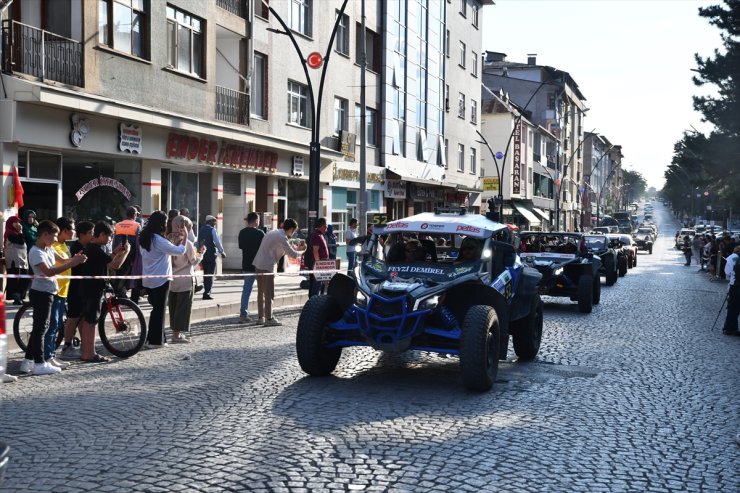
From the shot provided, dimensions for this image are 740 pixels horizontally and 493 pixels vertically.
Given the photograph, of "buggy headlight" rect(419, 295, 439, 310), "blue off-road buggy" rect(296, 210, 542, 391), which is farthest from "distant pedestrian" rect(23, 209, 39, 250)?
"buggy headlight" rect(419, 295, 439, 310)

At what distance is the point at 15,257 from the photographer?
1426 cm

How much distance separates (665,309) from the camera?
58.2 feet

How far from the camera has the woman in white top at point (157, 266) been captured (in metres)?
10.5

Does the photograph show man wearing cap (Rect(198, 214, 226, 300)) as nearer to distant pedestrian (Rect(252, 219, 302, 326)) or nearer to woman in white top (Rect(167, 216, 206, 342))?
distant pedestrian (Rect(252, 219, 302, 326))

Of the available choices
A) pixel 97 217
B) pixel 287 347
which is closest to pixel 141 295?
pixel 97 217

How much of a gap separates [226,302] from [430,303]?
7.94m

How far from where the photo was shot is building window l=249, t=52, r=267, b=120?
24906 millimetres

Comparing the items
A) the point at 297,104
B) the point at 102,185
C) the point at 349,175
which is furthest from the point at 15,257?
the point at 349,175

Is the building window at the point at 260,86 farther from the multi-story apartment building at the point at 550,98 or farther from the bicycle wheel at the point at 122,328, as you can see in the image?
the multi-story apartment building at the point at 550,98

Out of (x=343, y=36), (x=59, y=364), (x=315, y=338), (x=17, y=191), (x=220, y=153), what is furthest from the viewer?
(x=343, y=36)

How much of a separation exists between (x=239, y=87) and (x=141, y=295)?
10113mm

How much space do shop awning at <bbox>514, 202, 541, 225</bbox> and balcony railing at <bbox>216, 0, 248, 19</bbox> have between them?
1597 inches

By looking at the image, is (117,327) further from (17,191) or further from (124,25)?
(124,25)

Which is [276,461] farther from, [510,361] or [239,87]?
[239,87]
